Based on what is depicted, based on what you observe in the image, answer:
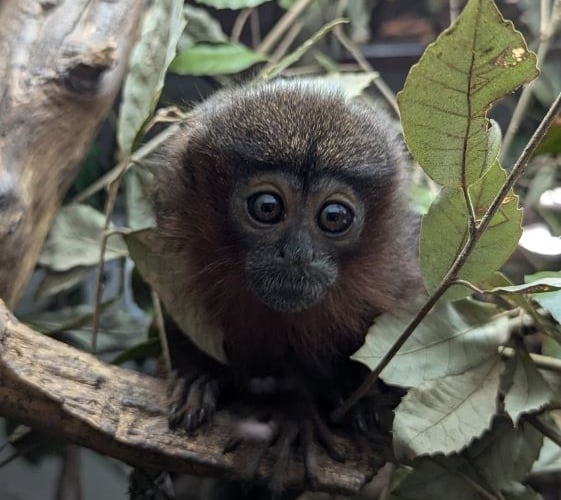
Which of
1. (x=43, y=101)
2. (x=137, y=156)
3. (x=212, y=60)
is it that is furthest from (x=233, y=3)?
(x=43, y=101)

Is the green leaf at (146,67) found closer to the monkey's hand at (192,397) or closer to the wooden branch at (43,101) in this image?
the wooden branch at (43,101)

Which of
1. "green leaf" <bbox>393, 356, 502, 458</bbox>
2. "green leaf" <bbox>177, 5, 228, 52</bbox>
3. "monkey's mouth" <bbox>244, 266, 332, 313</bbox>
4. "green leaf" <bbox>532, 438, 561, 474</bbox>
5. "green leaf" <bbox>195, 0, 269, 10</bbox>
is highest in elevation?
"green leaf" <bbox>195, 0, 269, 10</bbox>

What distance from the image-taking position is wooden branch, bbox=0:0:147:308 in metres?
1.47

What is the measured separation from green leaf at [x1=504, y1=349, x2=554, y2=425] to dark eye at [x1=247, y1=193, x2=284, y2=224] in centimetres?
50

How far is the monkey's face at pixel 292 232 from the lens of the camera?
1.48m

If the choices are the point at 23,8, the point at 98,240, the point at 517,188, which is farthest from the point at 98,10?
the point at 517,188

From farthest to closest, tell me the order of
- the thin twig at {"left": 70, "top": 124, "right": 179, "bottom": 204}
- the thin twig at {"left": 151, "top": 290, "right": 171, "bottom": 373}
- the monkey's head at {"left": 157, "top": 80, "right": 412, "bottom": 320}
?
1. the thin twig at {"left": 70, "top": 124, "right": 179, "bottom": 204}
2. the thin twig at {"left": 151, "top": 290, "right": 171, "bottom": 373}
3. the monkey's head at {"left": 157, "top": 80, "right": 412, "bottom": 320}

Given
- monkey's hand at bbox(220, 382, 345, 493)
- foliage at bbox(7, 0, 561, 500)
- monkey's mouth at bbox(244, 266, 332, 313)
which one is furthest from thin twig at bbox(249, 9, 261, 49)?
monkey's hand at bbox(220, 382, 345, 493)

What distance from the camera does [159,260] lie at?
1.72m

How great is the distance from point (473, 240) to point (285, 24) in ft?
5.35

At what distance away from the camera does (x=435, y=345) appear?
139 cm

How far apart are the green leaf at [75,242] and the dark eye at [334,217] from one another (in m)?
0.65

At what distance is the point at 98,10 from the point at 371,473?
3.63ft

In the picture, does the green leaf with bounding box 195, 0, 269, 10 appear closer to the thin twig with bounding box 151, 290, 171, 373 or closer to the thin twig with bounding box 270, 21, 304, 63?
the thin twig with bounding box 270, 21, 304, 63
